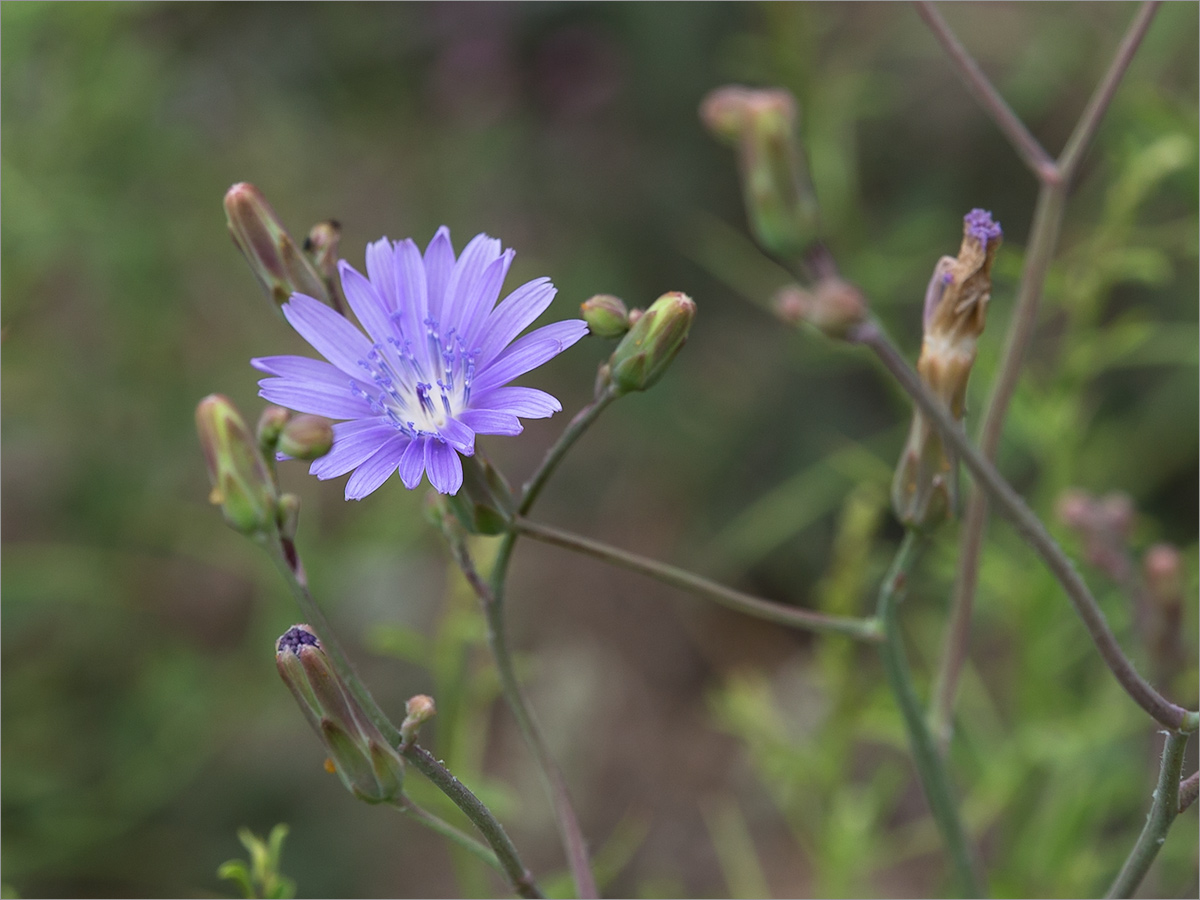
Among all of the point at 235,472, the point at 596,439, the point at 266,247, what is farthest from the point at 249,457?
the point at 596,439

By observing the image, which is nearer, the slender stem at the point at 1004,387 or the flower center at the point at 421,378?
the flower center at the point at 421,378

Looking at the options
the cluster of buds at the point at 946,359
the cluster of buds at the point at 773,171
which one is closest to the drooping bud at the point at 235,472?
the cluster of buds at the point at 773,171

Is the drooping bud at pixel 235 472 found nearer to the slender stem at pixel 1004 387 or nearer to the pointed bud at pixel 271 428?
the pointed bud at pixel 271 428

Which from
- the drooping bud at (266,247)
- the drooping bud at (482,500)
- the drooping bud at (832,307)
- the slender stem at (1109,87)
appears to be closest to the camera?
the drooping bud at (832,307)

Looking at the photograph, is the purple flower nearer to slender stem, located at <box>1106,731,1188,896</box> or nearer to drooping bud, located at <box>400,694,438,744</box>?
drooping bud, located at <box>400,694,438,744</box>

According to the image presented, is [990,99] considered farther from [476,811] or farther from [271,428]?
[476,811]

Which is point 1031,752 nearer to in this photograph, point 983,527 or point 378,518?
point 983,527

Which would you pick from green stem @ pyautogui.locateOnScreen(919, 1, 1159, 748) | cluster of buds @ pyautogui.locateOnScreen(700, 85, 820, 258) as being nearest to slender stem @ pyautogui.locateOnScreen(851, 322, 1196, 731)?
cluster of buds @ pyautogui.locateOnScreen(700, 85, 820, 258)

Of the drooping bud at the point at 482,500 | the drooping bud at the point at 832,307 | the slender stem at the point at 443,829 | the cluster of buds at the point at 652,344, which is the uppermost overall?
the drooping bud at the point at 832,307
